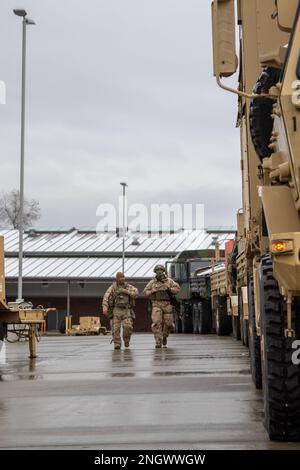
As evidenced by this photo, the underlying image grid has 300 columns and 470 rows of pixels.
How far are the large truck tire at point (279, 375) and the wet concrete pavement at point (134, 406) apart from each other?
128mm

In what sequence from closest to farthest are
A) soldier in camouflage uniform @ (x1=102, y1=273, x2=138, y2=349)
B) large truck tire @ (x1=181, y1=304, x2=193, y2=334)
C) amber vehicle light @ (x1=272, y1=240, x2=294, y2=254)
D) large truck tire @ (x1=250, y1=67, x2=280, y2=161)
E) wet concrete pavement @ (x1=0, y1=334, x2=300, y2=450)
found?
amber vehicle light @ (x1=272, y1=240, x2=294, y2=254), wet concrete pavement @ (x1=0, y1=334, x2=300, y2=450), large truck tire @ (x1=250, y1=67, x2=280, y2=161), soldier in camouflage uniform @ (x1=102, y1=273, x2=138, y2=349), large truck tire @ (x1=181, y1=304, x2=193, y2=334)

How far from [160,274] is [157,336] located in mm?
1427

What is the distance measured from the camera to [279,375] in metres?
5.95

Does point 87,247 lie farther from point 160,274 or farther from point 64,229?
point 160,274

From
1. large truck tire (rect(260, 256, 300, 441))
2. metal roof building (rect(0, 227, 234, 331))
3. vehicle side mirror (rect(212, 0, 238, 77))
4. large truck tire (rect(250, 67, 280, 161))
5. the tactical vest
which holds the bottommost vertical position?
large truck tire (rect(260, 256, 300, 441))

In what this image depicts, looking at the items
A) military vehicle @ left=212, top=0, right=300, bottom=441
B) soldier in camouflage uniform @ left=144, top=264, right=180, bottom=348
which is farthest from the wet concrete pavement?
soldier in camouflage uniform @ left=144, top=264, right=180, bottom=348

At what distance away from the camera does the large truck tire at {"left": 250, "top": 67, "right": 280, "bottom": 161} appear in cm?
674

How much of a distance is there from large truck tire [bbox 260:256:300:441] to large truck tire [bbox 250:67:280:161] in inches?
55.3

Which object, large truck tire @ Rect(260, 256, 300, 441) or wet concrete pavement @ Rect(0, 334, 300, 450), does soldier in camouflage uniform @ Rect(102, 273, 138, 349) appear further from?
large truck tire @ Rect(260, 256, 300, 441)

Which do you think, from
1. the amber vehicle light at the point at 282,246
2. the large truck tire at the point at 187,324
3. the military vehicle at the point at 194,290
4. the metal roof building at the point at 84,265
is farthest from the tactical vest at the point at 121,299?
the metal roof building at the point at 84,265


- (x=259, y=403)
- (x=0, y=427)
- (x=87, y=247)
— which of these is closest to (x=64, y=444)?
(x=0, y=427)

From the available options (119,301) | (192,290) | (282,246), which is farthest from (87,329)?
(282,246)

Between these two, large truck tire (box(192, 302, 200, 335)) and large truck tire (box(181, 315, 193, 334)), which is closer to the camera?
large truck tire (box(192, 302, 200, 335))

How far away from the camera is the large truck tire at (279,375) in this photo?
5930 millimetres
